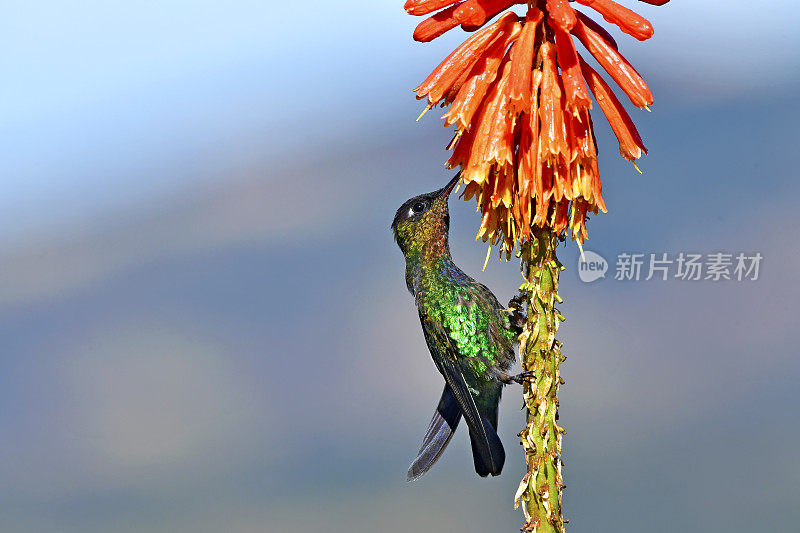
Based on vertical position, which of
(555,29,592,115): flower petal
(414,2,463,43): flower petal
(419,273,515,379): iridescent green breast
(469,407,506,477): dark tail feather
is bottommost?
(469,407,506,477): dark tail feather

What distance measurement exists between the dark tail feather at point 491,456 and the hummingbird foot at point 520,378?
306 millimetres

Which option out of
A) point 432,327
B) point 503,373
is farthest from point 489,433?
point 432,327

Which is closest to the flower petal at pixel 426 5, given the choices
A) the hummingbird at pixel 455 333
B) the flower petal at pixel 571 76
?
the flower petal at pixel 571 76

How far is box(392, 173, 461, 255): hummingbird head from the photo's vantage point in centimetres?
565

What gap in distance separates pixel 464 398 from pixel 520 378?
68cm

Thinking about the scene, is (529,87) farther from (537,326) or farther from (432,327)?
(432,327)

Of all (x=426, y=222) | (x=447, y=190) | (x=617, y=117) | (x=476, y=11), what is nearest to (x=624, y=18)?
(x=617, y=117)

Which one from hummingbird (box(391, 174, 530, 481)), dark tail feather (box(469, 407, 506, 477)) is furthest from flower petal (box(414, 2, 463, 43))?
dark tail feather (box(469, 407, 506, 477))

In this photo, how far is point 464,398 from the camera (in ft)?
17.1

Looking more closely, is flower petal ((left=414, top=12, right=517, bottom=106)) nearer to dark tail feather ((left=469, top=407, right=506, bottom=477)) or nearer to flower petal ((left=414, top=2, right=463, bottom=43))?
flower petal ((left=414, top=2, right=463, bottom=43))

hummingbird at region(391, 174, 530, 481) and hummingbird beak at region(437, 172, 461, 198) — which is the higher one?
hummingbird beak at region(437, 172, 461, 198)

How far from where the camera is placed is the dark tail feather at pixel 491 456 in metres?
5.05

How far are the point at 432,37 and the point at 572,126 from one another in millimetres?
845

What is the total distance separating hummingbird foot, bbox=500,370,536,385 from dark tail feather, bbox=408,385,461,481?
0.38m
